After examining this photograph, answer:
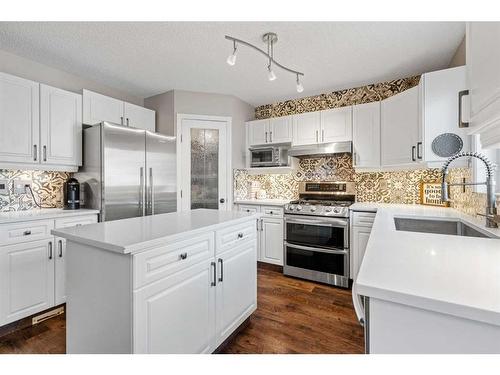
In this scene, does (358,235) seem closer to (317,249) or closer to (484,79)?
(317,249)

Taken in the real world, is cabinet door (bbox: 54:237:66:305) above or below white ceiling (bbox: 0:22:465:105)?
below

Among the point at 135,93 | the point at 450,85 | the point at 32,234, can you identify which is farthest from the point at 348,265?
the point at 135,93

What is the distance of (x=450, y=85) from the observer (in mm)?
2170

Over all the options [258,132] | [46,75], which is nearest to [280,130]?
[258,132]

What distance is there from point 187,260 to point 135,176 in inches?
71.7

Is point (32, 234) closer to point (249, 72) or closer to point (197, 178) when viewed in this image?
point (197, 178)

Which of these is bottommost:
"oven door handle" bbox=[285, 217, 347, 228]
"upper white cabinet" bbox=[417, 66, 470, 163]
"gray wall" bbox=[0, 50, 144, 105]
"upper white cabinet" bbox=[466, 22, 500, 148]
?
"oven door handle" bbox=[285, 217, 347, 228]

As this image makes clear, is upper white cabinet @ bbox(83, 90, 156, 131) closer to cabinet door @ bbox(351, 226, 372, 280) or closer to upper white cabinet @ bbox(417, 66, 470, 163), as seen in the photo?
cabinet door @ bbox(351, 226, 372, 280)

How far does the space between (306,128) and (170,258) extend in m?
2.74

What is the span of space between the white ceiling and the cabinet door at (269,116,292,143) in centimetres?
54

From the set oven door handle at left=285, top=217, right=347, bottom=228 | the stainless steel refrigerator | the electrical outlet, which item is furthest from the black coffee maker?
oven door handle at left=285, top=217, right=347, bottom=228

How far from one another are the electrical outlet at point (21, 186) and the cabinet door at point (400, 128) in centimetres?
390

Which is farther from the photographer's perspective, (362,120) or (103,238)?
(362,120)

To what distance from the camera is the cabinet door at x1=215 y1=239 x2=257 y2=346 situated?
169 cm
